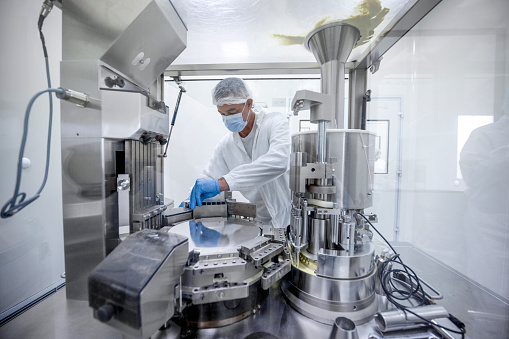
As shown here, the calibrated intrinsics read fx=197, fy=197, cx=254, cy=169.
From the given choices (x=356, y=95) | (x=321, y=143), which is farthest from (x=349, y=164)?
(x=356, y=95)

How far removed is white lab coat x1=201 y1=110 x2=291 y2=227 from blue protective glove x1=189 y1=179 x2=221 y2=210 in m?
0.08

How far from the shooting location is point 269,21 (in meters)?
0.95

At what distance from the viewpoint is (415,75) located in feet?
3.53

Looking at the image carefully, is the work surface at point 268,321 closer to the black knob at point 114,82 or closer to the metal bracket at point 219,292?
the metal bracket at point 219,292

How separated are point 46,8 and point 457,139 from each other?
4.95ft

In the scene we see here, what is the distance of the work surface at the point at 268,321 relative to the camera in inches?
20.3

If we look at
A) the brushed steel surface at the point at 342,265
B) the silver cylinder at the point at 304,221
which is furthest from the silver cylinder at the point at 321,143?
the brushed steel surface at the point at 342,265

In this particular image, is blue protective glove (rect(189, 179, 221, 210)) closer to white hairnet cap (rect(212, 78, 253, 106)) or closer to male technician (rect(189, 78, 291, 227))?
male technician (rect(189, 78, 291, 227))

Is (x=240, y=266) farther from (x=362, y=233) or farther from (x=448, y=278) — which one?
(x=448, y=278)

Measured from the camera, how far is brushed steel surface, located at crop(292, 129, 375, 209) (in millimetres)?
676

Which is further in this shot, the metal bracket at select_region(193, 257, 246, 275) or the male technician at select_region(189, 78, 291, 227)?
the male technician at select_region(189, 78, 291, 227)

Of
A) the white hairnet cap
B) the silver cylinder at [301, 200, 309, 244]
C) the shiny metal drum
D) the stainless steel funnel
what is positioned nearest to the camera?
the shiny metal drum

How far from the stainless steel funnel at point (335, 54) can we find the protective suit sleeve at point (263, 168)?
0.31m

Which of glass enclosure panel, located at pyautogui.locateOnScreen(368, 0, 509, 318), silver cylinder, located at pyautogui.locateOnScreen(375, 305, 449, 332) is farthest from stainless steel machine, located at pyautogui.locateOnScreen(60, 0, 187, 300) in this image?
glass enclosure panel, located at pyautogui.locateOnScreen(368, 0, 509, 318)
